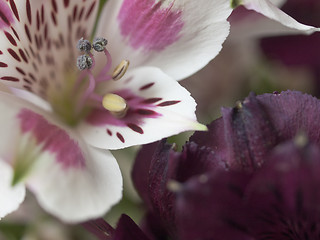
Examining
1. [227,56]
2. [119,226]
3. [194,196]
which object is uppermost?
[194,196]

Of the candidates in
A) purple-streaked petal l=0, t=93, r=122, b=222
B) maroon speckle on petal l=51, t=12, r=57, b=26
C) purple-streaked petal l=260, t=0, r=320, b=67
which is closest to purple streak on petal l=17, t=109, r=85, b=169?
purple-streaked petal l=0, t=93, r=122, b=222

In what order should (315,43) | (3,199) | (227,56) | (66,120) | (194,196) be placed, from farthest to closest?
(227,56), (315,43), (66,120), (3,199), (194,196)

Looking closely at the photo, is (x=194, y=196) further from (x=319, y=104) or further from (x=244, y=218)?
(x=319, y=104)

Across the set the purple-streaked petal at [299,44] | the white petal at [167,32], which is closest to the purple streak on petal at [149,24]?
the white petal at [167,32]

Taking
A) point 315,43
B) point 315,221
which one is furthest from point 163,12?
point 315,43

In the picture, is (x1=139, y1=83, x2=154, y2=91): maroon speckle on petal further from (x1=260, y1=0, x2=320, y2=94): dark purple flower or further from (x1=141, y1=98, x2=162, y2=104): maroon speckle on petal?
(x1=260, y1=0, x2=320, y2=94): dark purple flower

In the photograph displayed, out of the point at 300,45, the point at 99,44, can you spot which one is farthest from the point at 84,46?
the point at 300,45

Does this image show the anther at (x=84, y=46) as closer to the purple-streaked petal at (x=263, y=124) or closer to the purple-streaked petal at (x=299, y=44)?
the purple-streaked petal at (x=263, y=124)
